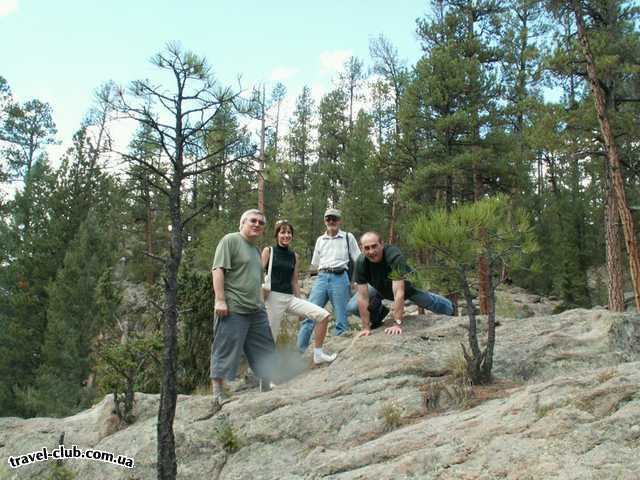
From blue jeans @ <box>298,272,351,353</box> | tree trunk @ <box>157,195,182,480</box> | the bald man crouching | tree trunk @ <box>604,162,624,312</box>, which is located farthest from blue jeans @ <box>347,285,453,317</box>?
tree trunk @ <box>604,162,624,312</box>

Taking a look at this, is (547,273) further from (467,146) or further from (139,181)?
(139,181)

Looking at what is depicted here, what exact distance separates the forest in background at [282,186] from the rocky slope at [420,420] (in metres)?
0.79

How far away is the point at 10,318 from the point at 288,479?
14.9m

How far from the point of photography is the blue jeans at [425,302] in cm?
602

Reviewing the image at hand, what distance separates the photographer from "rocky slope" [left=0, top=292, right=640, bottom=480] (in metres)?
2.64

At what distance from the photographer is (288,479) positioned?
3.28 m

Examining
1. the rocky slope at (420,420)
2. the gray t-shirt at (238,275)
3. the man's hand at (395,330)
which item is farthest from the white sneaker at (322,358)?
the gray t-shirt at (238,275)

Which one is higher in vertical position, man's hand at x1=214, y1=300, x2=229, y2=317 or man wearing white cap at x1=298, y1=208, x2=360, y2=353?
man wearing white cap at x1=298, y1=208, x2=360, y2=353

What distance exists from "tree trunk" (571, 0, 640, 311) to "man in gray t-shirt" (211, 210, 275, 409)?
23.6ft

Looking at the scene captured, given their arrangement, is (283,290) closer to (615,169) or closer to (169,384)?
(169,384)

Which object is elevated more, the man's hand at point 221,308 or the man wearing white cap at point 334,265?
the man wearing white cap at point 334,265

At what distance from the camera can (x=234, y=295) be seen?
199 inches

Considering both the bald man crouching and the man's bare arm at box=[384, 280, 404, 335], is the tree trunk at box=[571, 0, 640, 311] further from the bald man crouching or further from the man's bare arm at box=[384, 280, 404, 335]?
the man's bare arm at box=[384, 280, 404, 335]
